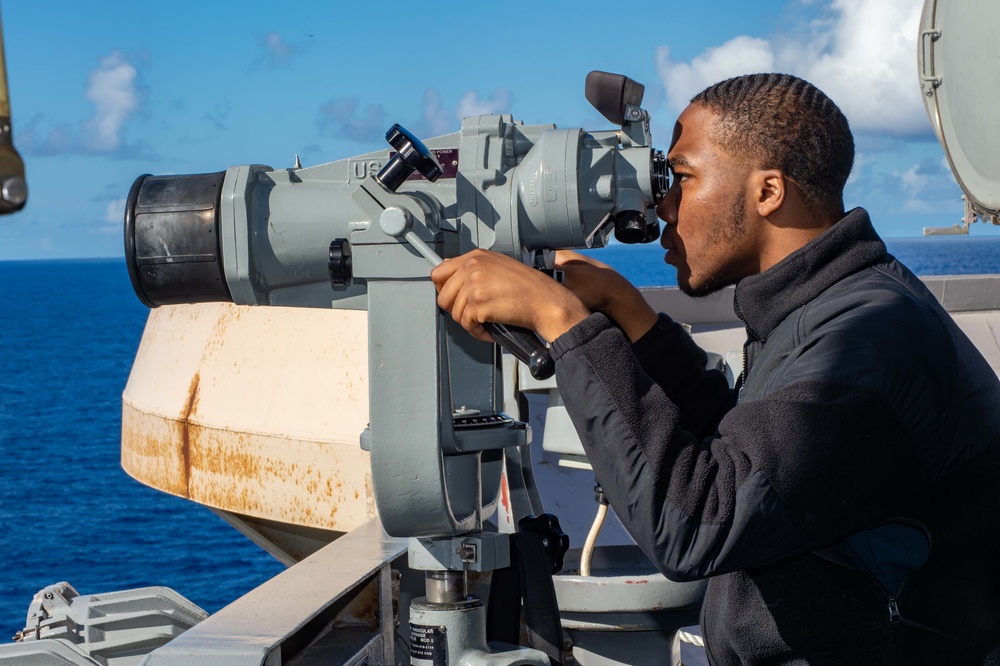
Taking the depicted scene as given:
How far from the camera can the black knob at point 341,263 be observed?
6.53 feet

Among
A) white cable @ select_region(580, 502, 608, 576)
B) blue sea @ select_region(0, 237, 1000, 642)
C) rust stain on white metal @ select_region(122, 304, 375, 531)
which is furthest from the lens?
blue sea @ select_region(0, 237, 1000, 642)

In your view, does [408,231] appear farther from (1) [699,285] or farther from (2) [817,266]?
(2) [817,266]

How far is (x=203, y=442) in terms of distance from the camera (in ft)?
14.9

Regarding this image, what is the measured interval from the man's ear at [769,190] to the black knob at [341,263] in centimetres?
71

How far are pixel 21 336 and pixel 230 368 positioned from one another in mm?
73372

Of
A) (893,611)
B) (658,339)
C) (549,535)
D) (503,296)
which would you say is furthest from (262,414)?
(893,611)

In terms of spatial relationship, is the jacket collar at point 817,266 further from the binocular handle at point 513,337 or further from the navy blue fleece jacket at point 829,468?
the binocular handle at point 513,337

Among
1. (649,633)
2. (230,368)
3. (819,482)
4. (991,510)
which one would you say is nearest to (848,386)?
(819,482)

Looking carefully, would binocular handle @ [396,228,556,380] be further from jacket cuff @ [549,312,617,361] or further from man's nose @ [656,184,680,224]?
man's nose @ [656,184,680,224]

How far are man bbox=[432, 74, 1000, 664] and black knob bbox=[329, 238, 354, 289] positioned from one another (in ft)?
0.70

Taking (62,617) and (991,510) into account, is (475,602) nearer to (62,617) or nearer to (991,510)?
(991,510)

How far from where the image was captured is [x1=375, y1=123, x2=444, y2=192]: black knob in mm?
1939

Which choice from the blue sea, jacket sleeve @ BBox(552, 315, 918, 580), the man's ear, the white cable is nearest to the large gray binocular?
the man's ear

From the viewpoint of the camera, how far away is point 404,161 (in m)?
1.95
